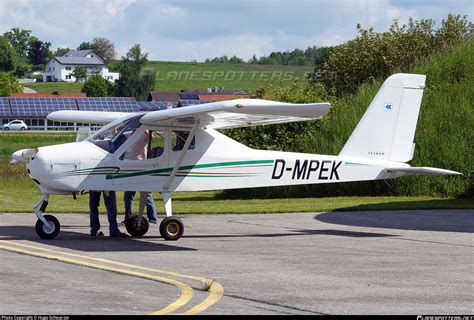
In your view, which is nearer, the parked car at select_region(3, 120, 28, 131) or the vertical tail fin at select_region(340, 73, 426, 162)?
the vertical tail fin at select_region(340, 73, 426, 162)

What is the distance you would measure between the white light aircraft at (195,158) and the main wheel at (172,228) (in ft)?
0.04

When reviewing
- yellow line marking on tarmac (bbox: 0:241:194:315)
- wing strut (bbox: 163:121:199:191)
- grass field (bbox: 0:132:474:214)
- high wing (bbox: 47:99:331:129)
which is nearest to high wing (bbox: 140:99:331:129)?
high wing (bbox: 47:99:331:129)

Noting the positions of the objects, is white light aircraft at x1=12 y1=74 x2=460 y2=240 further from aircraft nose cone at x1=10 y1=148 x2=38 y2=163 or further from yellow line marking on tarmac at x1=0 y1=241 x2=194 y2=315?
yellow line marking on tarmac at x1=0 y1=241 x2=194 y2=315

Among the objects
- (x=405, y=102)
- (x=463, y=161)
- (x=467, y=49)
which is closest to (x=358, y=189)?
(x=463, y=161)

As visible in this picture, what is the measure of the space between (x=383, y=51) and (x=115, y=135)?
29272 millimetres

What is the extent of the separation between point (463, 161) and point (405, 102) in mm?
10495

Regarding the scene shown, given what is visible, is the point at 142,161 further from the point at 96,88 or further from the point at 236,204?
the point at 96,88

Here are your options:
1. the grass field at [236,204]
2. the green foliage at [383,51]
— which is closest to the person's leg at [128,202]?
the grass field at [236,204]

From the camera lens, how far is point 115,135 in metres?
16.5

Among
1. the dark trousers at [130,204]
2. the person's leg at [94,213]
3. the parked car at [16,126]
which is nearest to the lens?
the person's leg at [94,213]

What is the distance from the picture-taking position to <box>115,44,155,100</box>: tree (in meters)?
147

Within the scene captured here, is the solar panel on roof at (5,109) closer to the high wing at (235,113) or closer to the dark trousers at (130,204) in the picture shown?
the high wing at (235,113)

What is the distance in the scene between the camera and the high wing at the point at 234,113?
1452 cm

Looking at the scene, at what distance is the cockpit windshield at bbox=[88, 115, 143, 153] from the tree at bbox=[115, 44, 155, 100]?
421ft
